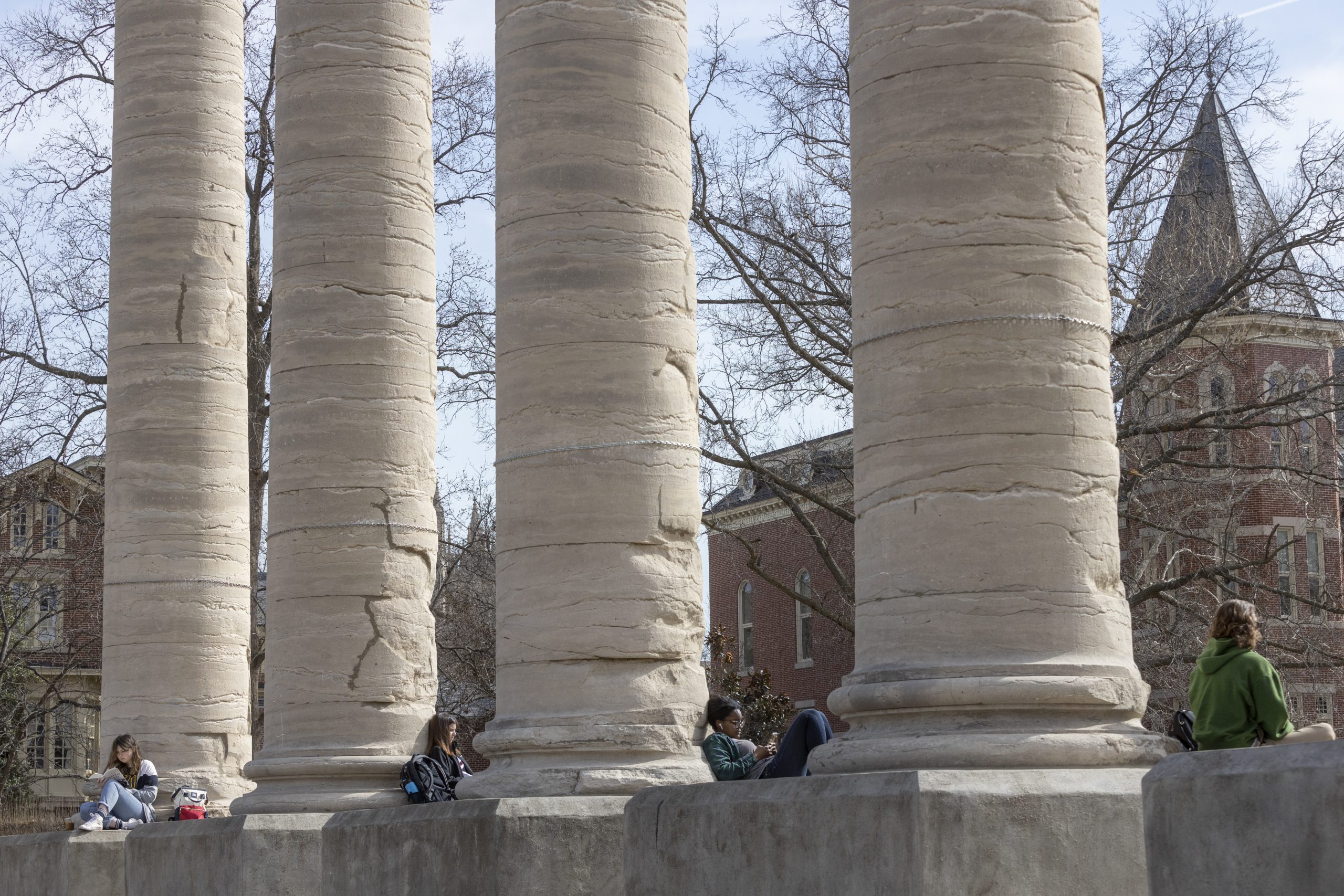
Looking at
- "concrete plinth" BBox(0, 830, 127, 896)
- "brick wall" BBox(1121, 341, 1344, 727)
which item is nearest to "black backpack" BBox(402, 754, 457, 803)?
"concrete plinth" BBox(0, 830, 127, 896)

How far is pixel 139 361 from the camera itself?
1126 inches

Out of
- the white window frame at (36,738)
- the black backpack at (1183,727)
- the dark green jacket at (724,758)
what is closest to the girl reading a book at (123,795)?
the dark green jacket at (724,758)

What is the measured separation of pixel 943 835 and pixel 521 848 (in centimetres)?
606

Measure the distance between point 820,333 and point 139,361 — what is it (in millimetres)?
15748

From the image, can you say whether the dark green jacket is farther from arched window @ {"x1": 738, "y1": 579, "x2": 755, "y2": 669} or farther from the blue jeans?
arched window @ {"x1": 738, "y1": 579, "x2": 755, "y2": 669}

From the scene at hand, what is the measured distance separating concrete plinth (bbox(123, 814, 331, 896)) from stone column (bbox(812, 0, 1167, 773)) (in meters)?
9.15

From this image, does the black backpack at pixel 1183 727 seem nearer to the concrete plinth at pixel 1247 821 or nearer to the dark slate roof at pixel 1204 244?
the concrete plinth at pixel 1247 821

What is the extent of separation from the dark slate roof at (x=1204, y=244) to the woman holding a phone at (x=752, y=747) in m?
21.9

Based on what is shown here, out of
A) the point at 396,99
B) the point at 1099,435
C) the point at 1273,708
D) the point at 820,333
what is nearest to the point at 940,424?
the point at 1099,435

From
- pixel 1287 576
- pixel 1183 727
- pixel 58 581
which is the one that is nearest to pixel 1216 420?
pixel 1287 576

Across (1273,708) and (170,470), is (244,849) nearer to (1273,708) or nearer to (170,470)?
(170,470)

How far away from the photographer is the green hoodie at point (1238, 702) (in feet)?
45.9

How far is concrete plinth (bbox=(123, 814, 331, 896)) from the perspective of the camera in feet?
68.4

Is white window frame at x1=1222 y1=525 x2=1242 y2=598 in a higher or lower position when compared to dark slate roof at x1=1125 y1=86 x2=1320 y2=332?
lower
